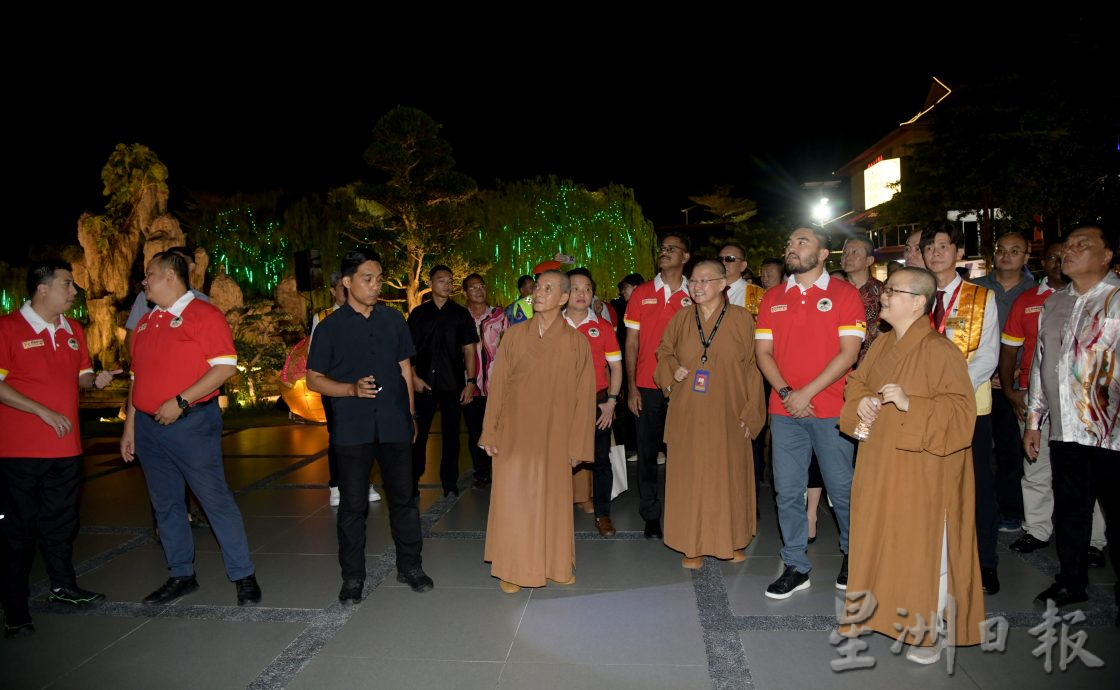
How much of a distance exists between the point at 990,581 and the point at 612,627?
216 centimetres

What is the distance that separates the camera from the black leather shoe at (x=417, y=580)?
13.4 ft

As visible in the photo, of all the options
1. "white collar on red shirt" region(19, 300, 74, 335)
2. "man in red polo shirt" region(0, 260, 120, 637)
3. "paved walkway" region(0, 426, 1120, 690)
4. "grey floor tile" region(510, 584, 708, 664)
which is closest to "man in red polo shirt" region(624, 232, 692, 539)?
"paved walkway" region(0, 426, 1120, 690)

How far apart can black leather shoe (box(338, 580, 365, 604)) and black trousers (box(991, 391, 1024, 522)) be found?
14.2 feet

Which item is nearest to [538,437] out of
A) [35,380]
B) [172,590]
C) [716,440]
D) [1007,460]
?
[716,440]

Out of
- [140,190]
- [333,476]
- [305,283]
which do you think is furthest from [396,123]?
[333,476]

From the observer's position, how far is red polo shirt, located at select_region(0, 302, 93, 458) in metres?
3.74

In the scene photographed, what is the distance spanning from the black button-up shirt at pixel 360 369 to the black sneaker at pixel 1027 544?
13.0 ft

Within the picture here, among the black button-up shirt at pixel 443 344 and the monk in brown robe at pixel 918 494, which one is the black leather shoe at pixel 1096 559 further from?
the black button-up shirt at pixel 443 344

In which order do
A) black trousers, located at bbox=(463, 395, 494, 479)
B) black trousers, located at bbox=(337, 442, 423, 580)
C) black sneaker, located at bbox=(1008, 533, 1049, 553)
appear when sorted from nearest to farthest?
black trousers, located at bbox=(337, 442, 423, 580), black sneaker, located at bbox=(1008, 533, 1049, 553), black trousers, located at bbox=(463, 395, 494, 479)

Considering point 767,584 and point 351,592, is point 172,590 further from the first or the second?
point 767,584

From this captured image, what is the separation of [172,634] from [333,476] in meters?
2.42

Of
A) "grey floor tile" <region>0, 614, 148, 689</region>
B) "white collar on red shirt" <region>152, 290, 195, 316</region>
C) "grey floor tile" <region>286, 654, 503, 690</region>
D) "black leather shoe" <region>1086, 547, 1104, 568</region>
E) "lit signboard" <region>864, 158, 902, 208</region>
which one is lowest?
"black leather shoe" <region>1086, 547, 1104, 568</region>

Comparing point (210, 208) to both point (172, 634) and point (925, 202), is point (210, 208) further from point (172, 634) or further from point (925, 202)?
point (925, 202)

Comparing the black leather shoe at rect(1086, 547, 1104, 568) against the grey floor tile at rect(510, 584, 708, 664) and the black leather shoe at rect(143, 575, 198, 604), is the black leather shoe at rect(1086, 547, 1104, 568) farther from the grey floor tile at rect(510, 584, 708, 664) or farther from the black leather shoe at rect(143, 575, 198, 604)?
the black leather shoe at rect(143, 575, 198, 604)
